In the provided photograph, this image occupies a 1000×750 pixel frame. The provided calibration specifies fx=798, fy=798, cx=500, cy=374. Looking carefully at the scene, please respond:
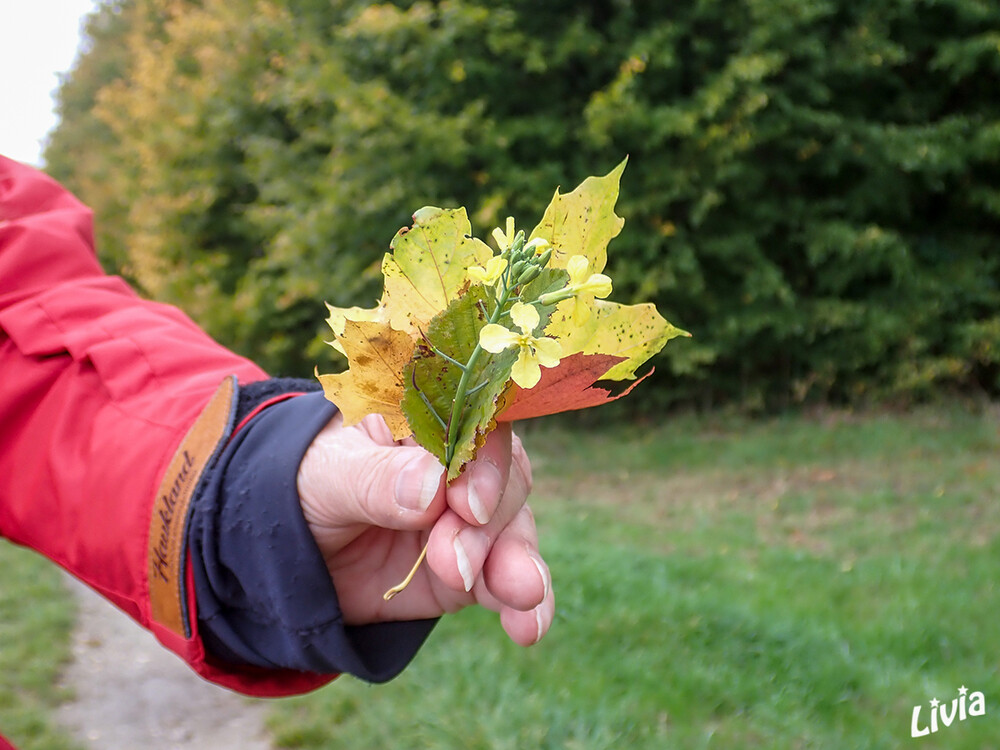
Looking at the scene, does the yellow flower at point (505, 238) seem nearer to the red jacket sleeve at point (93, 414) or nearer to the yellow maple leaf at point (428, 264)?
the yellow maple leaf at point (428, 264)

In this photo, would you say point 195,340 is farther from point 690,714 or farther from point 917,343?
point 917,343

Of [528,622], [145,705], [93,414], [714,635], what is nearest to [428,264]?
[528,622]

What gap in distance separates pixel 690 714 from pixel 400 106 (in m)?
5.24

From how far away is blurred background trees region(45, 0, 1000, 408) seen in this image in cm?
651

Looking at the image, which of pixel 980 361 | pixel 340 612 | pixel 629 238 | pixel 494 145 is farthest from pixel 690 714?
pixel 980 361

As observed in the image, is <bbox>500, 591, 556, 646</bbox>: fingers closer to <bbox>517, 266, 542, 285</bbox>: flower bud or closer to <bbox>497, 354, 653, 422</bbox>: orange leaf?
Answer: <bbox>497, 354, 653, 422</bbox>: orange leaf

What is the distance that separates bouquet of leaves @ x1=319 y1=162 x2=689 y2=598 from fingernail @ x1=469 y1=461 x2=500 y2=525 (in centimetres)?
3

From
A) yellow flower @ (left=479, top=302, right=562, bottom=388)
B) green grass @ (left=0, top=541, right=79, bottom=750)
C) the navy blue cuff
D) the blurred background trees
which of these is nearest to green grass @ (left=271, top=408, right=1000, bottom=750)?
green grass @ (left=0, top=541, right=79, bottom=750)

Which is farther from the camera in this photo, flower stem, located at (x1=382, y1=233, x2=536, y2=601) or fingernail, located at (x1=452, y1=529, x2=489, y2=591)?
fingernail, located at (x1=452, y1=529, x2=489, y2=591)

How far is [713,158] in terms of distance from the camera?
21.7 ft

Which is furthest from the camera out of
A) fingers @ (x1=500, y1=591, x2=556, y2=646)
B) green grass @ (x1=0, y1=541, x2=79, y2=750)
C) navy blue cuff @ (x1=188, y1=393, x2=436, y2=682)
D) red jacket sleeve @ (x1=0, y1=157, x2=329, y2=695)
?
green grass @ (x1=0, y1=541, x2=79, y2=750)

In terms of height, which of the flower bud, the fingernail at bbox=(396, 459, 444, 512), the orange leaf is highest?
the flower bud

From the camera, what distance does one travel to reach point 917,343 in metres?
6.93

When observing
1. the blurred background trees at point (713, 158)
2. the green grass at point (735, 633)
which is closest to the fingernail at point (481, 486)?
the green grass at point (735, 633)
